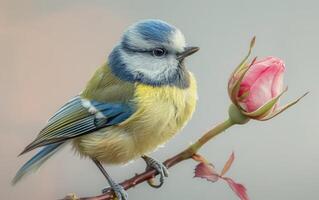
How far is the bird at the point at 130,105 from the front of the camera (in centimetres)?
93

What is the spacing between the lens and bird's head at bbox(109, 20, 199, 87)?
0.84 metres

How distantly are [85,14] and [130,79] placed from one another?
0.15m

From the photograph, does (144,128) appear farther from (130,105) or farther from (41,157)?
(41,157)

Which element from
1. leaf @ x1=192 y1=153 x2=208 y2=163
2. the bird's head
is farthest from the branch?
the bird's head

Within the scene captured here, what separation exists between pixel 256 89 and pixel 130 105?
33cm

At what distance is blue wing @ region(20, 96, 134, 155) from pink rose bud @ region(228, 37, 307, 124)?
18 cm

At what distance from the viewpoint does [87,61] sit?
1.00 m

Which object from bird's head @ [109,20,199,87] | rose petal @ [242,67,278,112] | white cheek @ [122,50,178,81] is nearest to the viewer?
rose petal @ [242,67,278,112]

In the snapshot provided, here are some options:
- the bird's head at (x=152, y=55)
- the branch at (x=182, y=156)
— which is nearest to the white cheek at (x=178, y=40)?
the bird's head at (x=152, y=55)

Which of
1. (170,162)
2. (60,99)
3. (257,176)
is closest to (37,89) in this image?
(60,99)

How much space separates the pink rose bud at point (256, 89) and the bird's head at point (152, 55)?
8cm

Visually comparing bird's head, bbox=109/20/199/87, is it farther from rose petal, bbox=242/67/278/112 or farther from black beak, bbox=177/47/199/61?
rose petal, bbox=242/67/278/112

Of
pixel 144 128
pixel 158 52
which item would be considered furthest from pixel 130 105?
pixel 158 52

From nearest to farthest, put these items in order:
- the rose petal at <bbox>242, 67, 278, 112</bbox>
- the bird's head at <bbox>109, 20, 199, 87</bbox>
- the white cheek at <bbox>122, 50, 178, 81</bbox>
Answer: the rose petal at <bbox>242, 67, 278, 112</bbox>
the bird's head at <bbox>109, 20, 199, 87</bbox>
the white cheek at <bbox>122, 50, 178, 81</bbox>
